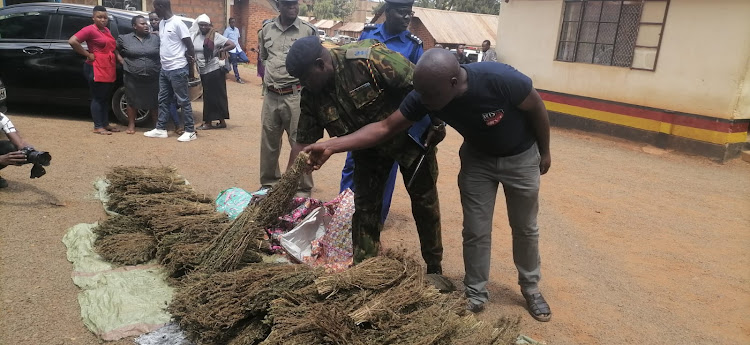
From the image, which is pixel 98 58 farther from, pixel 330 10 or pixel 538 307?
pixel 330 10

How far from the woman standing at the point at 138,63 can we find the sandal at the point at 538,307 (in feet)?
19.7

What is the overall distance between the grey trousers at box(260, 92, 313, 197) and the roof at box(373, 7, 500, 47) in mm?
14404

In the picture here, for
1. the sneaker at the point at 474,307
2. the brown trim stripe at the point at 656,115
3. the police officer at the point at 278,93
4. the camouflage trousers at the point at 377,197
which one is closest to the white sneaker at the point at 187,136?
the police officer at the point at 278,93

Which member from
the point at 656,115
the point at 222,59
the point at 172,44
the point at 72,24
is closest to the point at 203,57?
the point at 222,59

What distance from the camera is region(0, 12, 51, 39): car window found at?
7.86 metres

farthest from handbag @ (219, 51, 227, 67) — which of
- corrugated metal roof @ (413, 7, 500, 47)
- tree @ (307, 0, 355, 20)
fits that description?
tree @ (307, 0, 355, 20)

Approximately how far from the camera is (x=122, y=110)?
7.96 metres

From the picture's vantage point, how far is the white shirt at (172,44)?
7.08m

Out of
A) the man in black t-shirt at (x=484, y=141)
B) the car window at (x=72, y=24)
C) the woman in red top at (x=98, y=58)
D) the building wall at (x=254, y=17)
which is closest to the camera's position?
the man in black t-shirt at (x=484, y=141)

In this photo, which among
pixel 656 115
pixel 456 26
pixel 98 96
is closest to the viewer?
pixel 98 96

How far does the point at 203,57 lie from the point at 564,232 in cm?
587

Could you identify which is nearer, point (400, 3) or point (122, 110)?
point (400, 3)

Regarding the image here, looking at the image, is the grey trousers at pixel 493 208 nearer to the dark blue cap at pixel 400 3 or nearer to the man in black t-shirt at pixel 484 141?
the man in black t-shirt at pixel 484 141

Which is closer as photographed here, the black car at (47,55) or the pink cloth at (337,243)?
the pink cloth at (337,243)
